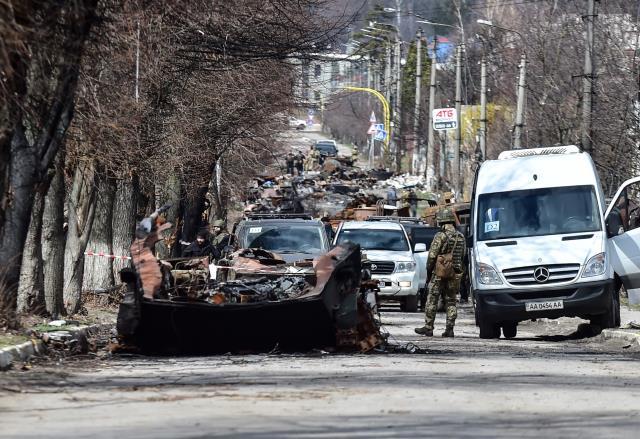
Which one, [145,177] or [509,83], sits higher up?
[509,83]

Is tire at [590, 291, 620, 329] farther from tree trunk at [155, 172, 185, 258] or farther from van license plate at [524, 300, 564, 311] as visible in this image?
tree trunk at [155, 172, 185, 258]

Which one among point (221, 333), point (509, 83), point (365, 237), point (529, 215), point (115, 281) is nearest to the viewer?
point (221, 333)

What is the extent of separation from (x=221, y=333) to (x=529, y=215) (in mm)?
6690

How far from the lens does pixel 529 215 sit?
2047cm

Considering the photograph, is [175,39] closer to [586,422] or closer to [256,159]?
[586,422]

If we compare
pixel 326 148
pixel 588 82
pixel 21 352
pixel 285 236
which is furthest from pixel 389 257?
pixel 326 148

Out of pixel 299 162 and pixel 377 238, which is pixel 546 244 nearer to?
pixel 377 238

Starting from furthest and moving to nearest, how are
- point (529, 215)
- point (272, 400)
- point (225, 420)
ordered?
point (529, 215), point (272, 400), point (225, 420)

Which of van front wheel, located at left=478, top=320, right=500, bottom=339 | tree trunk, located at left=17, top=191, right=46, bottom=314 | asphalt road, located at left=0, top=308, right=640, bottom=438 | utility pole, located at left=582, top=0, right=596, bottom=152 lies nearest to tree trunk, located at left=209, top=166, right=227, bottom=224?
utility pole, located at left=582, top=0, right=596, bottom=152

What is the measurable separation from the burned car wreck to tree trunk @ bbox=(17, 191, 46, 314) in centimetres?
339

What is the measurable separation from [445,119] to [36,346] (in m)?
36.2

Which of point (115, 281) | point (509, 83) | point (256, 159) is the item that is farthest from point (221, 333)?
point (509, 83)

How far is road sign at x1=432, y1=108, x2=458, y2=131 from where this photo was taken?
49.7 meters

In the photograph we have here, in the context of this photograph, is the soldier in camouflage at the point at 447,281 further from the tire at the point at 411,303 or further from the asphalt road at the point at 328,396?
the tire at the point at 411,303
